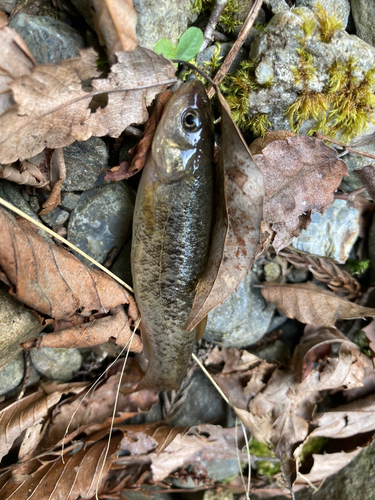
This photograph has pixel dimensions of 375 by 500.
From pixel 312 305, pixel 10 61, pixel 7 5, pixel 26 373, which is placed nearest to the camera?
pixel 10 61

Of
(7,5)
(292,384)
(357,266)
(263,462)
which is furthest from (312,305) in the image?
(7,5)

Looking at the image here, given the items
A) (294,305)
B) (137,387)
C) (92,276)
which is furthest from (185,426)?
(92,276)

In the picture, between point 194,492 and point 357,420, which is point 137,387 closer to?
point 194,492

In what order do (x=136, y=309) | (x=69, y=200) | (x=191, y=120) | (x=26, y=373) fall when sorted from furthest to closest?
(x=26, y=373), (x=136, y=309), (x=69, y=200), (x=191, y=120)

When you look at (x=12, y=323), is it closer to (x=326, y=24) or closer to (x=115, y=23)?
(x=115, y=23)

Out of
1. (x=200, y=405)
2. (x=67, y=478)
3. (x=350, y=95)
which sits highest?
(x=350, y=95)

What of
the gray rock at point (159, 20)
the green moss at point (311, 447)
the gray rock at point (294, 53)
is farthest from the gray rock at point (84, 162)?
the green moss at point (311, 447)
